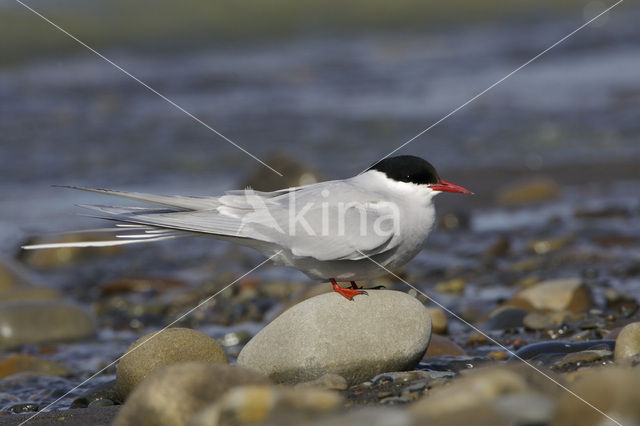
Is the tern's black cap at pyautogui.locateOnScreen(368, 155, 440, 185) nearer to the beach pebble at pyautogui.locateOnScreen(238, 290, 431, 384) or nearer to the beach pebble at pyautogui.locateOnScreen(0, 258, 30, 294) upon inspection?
the beach pebble at pyautogui.locateOnScreen(238, 290, 431, 384)

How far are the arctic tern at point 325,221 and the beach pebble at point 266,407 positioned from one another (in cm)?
149

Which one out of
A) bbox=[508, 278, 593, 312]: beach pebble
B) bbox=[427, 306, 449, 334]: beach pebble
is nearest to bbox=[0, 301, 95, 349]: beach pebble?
bbox=[427, 306, 449, 334]: beach pebble

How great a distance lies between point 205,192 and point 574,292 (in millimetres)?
4877

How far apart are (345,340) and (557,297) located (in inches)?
75.4

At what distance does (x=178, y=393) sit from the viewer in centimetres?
316

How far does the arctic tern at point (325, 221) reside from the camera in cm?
425

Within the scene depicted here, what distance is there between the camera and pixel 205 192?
9.54m

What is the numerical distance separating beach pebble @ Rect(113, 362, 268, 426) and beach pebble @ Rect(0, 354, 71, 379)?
7.10 ft

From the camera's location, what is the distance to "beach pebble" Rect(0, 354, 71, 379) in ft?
17.2

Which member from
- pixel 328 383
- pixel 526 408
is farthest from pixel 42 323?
pixel 526 408

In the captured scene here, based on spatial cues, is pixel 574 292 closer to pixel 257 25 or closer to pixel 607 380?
pixel 607 380
